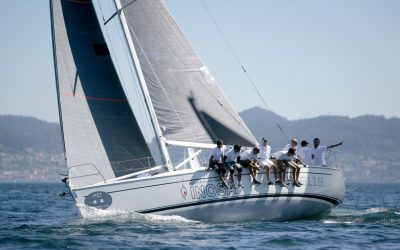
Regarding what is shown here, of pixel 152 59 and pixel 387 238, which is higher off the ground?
pixel 152 59

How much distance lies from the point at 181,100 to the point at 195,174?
217cm

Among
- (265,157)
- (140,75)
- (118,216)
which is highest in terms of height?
(140,75)

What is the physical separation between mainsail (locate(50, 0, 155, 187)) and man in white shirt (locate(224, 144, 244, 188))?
218 cm

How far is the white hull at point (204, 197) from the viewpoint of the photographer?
18.5 metres

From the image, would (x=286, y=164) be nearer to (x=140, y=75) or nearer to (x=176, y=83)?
(x=176, y=83)

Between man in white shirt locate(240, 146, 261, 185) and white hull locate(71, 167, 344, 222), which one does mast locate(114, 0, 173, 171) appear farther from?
man in white shirt locate(240, 146, 261, 185)

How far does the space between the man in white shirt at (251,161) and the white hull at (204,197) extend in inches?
7.8

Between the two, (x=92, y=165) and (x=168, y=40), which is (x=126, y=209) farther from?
(x=168, y=40)

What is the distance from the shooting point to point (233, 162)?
19.1 m

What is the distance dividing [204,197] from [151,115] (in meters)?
2.62

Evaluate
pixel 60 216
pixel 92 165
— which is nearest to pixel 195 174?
pixel 92 165

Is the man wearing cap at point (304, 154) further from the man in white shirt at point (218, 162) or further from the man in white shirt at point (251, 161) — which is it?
the man in white shirt at point (218, 162)

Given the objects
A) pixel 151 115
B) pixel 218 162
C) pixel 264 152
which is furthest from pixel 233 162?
pixel 151 115

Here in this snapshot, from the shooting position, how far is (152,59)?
19703 mm
